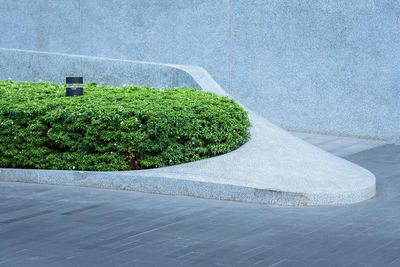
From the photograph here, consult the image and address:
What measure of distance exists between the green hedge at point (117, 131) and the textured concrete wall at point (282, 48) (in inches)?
142

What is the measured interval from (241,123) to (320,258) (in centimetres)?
358

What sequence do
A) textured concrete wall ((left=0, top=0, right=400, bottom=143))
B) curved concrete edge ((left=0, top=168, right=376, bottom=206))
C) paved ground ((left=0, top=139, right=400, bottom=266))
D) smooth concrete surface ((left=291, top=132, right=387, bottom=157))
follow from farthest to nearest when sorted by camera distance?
textured concrete wall ((left=0, top=0, right=400, bottom=143)) → smooth concrete surface ((left=291, top=132, right=387, bottom=157)) → curved concrete edge ((left=0, top=168, right=376, bottom=206)) → paved ground ((left=0, top=139, right=400, bottom=266))

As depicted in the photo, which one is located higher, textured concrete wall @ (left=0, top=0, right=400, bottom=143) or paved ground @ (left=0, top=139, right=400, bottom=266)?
textured concrete wall @ (left=0, top=0, right=400, bottom=143)

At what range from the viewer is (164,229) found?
19.9 feet

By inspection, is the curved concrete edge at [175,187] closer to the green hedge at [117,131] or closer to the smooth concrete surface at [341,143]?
the green hedge at [117,131]

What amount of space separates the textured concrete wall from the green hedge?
3602 millimetres

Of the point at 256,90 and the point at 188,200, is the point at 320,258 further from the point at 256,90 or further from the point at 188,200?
the point at 256,90

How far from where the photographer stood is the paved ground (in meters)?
5.20

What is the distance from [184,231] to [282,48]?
23.0 feet

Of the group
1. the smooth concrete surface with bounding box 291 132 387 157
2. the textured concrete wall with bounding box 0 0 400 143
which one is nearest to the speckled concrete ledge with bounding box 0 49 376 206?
the smooth concrete surface with bounding box 291 132 387 157

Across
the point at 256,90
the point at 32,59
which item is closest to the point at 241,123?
the point at 256,90

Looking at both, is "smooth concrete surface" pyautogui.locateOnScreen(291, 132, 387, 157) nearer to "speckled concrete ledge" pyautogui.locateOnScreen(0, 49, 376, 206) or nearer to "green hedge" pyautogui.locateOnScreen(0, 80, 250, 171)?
"speckled concrete ledge" pyautogui.locateOnScreen(0, 49, 376, 206)

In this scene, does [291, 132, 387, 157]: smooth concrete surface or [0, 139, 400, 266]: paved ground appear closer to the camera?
[0, 139, 400, 266]: paved ground

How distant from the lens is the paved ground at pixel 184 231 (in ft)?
17.1
